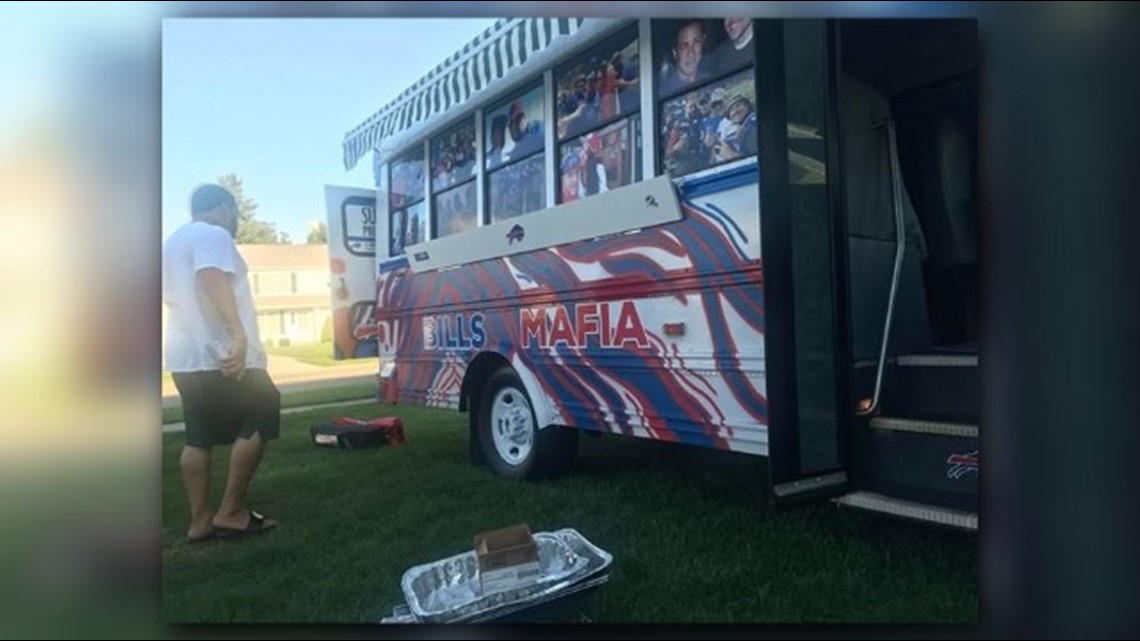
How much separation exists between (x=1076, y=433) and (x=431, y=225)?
90.5 inches

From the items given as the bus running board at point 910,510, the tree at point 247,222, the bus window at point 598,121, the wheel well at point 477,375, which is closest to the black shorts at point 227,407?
→ the tree at point 247,222

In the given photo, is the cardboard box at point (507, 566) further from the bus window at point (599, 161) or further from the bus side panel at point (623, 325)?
the bus window at point (599, 161)

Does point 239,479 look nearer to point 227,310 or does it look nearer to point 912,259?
point 227,310

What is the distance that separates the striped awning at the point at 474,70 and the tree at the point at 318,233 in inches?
8.2

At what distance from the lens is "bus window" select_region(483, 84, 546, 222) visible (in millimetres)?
2887

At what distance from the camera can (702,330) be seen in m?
2.58

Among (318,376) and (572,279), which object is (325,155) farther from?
(572,279)

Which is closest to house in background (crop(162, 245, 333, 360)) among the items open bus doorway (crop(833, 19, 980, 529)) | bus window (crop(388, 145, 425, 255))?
bus window (crop(388, 145, 425, 255))

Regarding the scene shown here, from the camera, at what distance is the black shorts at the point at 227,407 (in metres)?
2.54

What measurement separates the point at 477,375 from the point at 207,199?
1.32 metres

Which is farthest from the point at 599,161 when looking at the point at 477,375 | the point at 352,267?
the point at 477,375

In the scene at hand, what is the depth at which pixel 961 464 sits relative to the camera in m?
2.42

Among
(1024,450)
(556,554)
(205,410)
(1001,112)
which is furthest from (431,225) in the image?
(1024,450)

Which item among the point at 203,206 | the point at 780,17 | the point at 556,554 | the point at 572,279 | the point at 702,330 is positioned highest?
the point at 780,17
